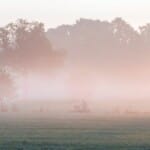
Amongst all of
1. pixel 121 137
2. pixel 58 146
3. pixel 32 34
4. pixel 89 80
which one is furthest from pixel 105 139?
pixel 89 80

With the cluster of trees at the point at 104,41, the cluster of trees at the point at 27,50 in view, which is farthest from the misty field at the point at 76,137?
the cluster of trees at the point at 104,41

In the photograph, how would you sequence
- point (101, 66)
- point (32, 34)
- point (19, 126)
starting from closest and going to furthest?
point (19, 126)
point (32, 34)
point (101, 66)

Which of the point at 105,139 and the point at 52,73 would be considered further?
the point at 52,73

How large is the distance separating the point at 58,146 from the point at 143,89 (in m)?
125

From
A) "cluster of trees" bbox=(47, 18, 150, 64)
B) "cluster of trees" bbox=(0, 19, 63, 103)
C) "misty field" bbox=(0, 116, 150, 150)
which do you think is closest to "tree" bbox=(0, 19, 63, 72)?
"cluster of trees" bbox=(0, 19, 63, 103)

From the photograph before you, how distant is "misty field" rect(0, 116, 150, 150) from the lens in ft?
125

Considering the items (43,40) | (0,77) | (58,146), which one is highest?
(43,40)

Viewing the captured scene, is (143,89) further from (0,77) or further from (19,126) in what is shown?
(19,126)

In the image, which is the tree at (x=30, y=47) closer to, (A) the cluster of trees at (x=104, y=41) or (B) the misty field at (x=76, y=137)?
(A) the cluster of trees at (x=104, y=41)

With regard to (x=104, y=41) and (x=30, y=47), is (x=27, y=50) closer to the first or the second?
(x=30, y=47)

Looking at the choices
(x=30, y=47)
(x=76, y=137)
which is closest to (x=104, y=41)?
(x=30, y=47)

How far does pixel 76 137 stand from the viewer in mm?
43750

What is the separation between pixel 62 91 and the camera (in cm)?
15388

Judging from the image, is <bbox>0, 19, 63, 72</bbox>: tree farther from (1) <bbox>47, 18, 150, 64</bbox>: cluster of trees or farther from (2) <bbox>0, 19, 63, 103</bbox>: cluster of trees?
(1) <bbox>47, 18, 150, 64</bbox>: cluster of trees
